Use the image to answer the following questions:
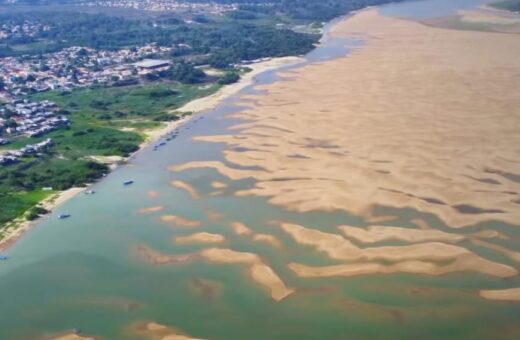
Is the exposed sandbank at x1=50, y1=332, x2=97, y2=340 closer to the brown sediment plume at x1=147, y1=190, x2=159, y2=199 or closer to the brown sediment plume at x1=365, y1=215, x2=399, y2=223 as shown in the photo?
the brown sediment plume at x1=147, y1=190, x2=159, y2=199

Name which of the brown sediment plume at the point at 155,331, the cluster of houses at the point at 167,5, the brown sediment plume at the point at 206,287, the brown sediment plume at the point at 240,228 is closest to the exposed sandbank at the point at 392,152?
the brown sediment plume at the point at 240,228

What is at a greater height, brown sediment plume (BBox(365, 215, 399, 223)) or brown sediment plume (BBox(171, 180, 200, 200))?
brown sediment plume (BBox(365, 215, 399, 223))

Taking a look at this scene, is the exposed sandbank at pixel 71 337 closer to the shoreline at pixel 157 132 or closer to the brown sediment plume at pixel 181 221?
the shoreline at pixel 157 132

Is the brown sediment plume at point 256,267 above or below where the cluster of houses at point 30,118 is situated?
above

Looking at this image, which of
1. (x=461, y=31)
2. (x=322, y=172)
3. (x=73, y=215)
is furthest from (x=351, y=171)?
(x=461, y=31)

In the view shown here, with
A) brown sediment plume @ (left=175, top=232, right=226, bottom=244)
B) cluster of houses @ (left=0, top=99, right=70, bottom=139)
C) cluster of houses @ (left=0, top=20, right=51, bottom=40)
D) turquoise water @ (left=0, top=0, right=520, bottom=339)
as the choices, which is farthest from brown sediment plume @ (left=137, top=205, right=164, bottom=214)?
cluster of houses @ (left=0, top=20, right=51, bottom=40)

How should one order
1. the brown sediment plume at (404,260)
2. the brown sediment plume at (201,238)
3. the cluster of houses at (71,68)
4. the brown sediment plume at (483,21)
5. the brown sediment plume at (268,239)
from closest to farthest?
the brown sediment plume at (404,260)
the brown sediment plume at (268,239)
the brown sediment plume at (201,238)
the cluster of houses at (71,68)
the brown sediment plume at (483,21)

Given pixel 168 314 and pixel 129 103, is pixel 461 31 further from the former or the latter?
pixel 168 314
